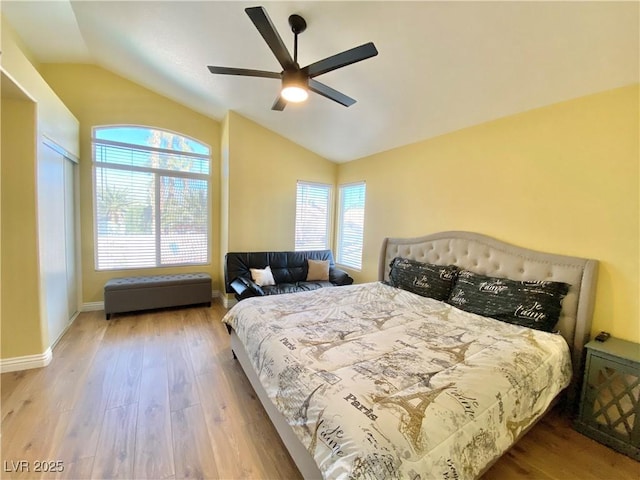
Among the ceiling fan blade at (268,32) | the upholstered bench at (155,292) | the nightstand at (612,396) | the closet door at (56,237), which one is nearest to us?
the ceiling fan blade at (268,32)

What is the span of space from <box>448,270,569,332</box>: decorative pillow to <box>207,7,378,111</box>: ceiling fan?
211cm

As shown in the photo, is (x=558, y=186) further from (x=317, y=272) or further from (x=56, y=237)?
(x=56, y=237)

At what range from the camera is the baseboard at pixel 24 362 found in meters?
2.47

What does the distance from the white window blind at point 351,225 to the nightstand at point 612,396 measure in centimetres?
307

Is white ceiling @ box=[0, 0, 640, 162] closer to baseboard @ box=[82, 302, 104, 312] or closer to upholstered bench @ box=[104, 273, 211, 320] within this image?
upholstered bench @ box=[104, 273, 211, 320]

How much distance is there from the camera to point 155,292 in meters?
3.97

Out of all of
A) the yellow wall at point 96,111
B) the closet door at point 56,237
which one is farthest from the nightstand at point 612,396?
the yellow wall at point 96,111

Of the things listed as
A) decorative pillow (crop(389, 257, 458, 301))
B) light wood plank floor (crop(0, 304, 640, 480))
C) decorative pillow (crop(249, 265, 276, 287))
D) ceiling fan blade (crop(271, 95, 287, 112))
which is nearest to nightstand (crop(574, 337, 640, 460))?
light wood plank floor (crop(0, 304, 640, 480))

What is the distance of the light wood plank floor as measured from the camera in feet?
5.40

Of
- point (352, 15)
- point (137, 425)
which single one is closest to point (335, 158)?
point (352, 15)

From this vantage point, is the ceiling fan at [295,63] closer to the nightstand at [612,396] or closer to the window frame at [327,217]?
the nightstand at [612,396]

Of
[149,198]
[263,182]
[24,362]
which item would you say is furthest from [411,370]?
[149,198]

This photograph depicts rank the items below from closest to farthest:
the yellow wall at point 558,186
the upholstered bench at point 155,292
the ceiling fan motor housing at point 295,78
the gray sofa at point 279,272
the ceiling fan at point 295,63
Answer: the ceiling fan at point 295,63 < the ceiling fan motor housing at point 295,78 < the yellow wall at point 558,186 < the upholstered bench at point 155,292 < the gray sofa at point 279,272

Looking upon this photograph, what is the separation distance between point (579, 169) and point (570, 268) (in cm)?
83
